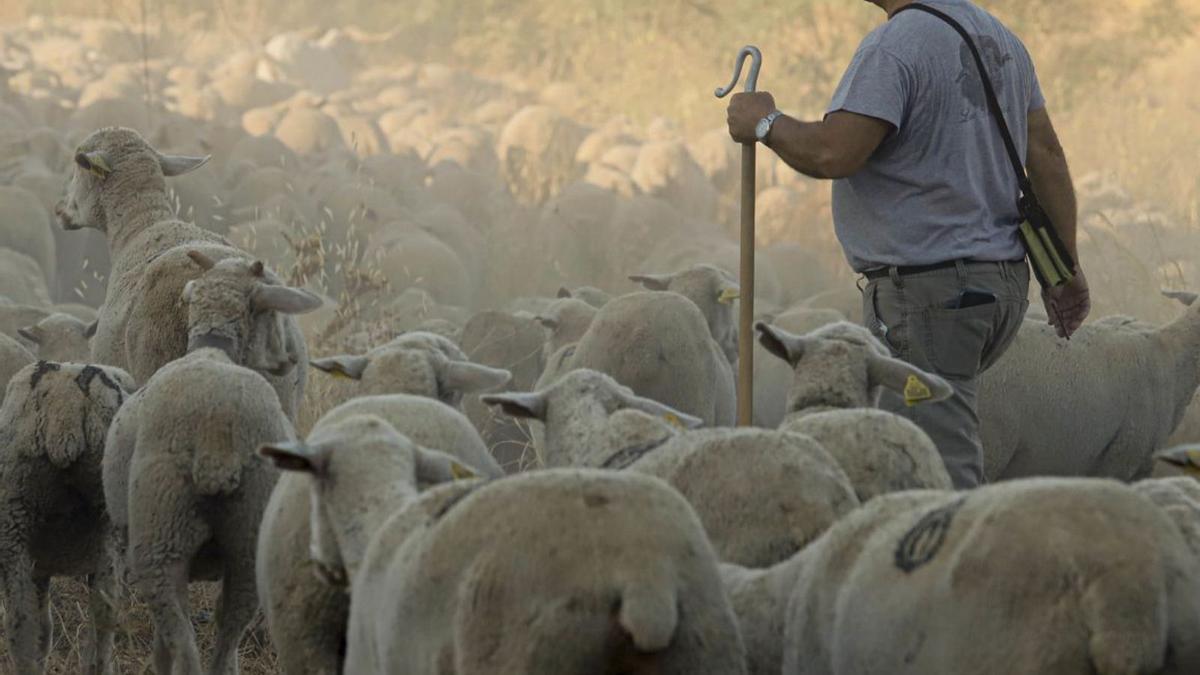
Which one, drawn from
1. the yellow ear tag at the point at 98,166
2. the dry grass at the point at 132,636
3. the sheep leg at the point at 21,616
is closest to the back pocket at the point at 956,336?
the dry grass at the point at 132,636

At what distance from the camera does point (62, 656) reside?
716 cm

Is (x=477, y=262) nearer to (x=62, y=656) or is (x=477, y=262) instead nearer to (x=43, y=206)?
(x=43, y=206)

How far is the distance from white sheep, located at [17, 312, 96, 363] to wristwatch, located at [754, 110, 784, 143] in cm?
417

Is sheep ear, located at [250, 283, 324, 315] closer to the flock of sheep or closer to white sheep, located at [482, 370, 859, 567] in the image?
the flock of sheep

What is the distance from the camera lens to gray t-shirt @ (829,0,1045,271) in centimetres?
569

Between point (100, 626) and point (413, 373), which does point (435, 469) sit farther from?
point (100, 626)

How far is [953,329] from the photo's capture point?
19.2ft

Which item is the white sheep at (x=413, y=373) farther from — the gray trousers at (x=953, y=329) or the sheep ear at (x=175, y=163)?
Result: the sheep ear at (x=175, y=163)

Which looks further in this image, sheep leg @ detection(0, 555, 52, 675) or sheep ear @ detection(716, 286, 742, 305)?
sheep ear @ detection(716, 286, 742, 305)

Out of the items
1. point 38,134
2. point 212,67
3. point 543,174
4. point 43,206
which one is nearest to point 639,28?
point 212,67

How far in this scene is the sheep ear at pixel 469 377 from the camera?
648 centimetres

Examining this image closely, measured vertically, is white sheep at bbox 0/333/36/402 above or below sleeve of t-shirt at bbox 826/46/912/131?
below

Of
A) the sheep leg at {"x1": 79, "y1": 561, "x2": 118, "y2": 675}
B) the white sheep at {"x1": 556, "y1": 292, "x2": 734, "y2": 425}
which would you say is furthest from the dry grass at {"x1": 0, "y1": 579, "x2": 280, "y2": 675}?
the white sheep at {"x1": 556, "y1": 292, "x2": 734, "y2": 425}

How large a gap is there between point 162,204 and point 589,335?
186 centimetres
